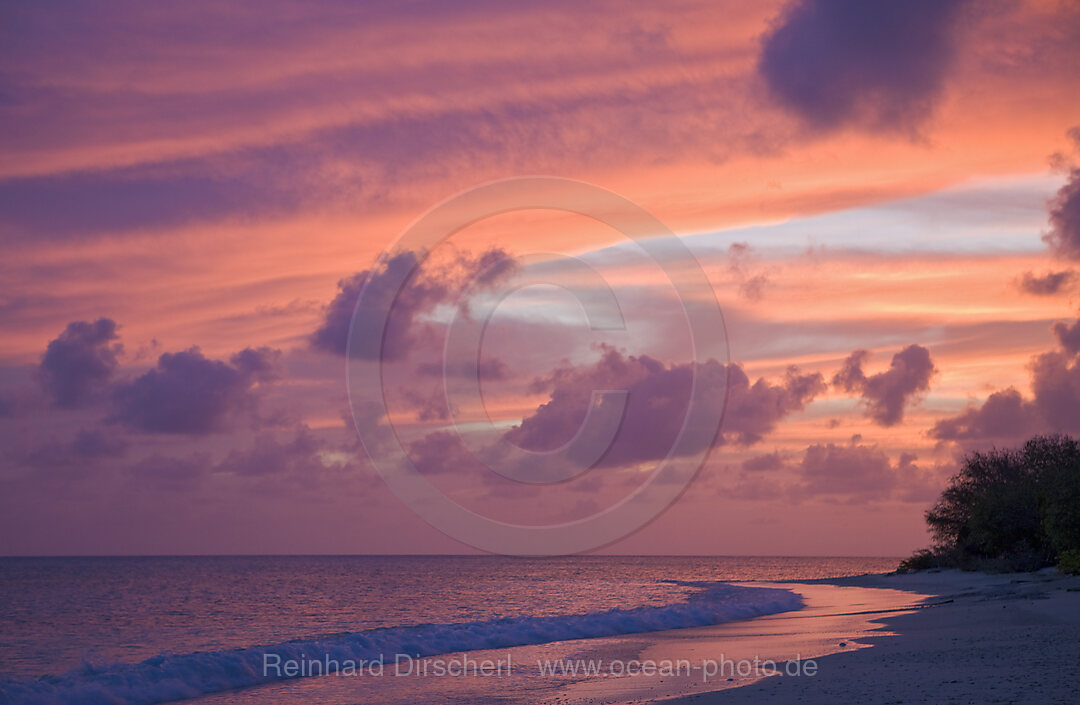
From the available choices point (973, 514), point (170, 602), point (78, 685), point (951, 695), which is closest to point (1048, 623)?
point (951, 695)

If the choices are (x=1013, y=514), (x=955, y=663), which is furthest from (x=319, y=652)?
(x=1013, y=514)

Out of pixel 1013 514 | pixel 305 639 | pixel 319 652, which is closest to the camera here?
pixel 319 652

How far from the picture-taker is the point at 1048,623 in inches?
1062

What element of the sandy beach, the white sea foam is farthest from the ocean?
the sandy beach

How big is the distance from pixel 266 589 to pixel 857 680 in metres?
82.4

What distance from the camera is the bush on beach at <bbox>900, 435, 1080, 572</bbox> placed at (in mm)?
47625

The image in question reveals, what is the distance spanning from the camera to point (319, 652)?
33.7 meters

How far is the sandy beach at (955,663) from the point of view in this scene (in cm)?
1609

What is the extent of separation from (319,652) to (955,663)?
23809mm

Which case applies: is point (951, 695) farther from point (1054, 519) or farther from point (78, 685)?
point (1054, 519)

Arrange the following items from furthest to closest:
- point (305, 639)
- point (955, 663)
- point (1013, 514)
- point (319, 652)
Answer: point (1013, 514), point (305, 639), point (319, 652), point (955, 663)

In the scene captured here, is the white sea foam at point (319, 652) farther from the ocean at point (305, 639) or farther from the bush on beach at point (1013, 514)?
the bush on beach at point (1013, 514)

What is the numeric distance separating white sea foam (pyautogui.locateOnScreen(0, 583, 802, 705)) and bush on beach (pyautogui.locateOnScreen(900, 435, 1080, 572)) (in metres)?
Answer: 16.3

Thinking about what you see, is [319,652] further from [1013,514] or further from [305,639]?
[1013,514]
